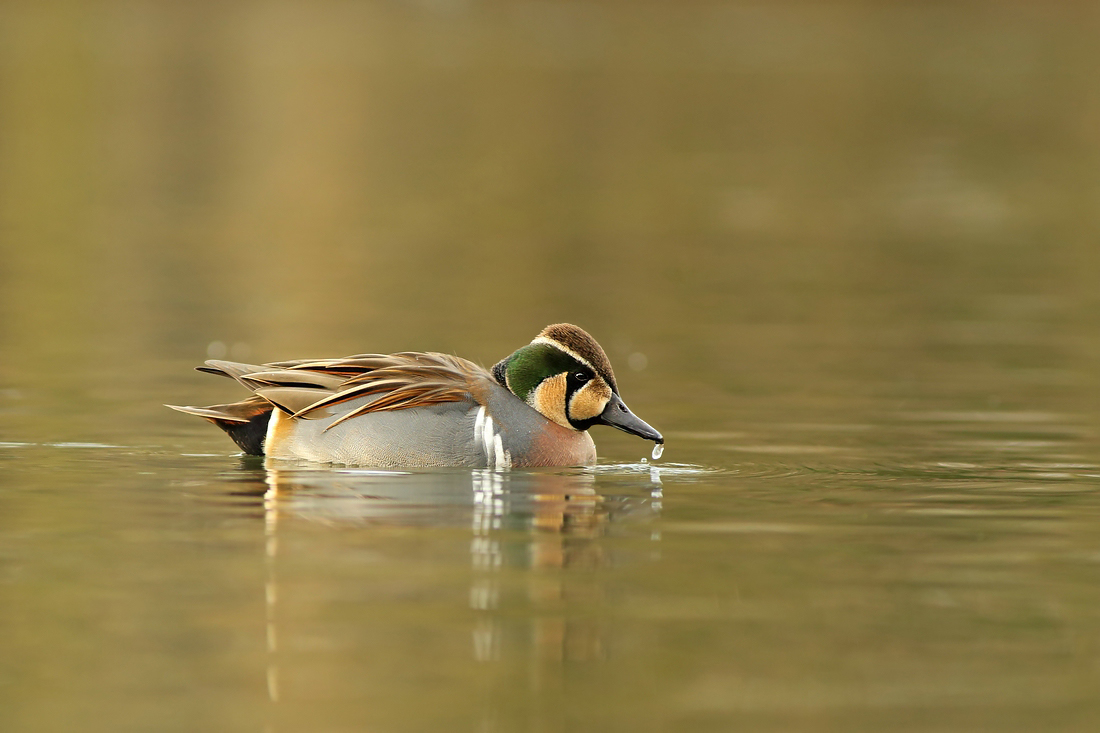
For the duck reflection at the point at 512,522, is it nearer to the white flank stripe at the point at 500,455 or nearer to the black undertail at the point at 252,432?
the white flank stripe at the point at 500,455

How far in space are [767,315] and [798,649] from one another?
1073 centimetres

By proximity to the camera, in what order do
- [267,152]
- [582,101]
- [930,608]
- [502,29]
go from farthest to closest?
1. [502,29]
2. [582,101]
3. [267,152]
4. [930,608]

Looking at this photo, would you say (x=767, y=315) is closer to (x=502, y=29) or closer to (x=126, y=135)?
(x=126, y=135)

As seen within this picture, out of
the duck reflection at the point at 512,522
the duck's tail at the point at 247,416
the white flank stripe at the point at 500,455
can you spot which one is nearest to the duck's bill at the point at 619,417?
the duck reflection at the point at 512,522

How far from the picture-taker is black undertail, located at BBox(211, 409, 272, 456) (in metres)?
10.9

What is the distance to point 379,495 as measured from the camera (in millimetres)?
9672

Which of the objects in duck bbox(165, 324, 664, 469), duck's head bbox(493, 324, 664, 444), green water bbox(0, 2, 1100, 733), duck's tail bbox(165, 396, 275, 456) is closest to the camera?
green water bbox(0, 2, 1100, 733)

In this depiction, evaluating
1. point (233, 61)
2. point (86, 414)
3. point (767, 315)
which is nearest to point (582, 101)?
point (233, 61)

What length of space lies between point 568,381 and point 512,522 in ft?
5.93

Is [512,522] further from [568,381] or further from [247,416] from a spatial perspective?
[247,416]

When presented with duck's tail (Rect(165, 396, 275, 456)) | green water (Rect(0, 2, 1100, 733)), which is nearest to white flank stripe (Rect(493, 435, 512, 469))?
green water (Rect(0, 2, 1100, 733))

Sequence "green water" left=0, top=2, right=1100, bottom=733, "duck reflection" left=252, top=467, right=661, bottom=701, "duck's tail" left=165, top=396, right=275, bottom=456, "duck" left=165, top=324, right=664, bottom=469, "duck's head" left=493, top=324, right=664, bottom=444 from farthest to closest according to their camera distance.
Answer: "duck's tail" left=165, top=396, right=275, bottom=456 → "duck's head" left=493, top=324, right=664, bottom=444 → "duck" left=165, top=324, right=664, bottom=469 → "duck reflection" left=252, top=467, right=661, bottom=701 → "green water" left=0, top=2, right=1100, bottom=733

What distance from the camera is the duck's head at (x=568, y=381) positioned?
421 inches

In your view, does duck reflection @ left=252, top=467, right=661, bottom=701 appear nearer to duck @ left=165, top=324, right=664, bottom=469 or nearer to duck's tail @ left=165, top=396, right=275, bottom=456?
duck @ left=165, top=324, right=664, bottom=469
